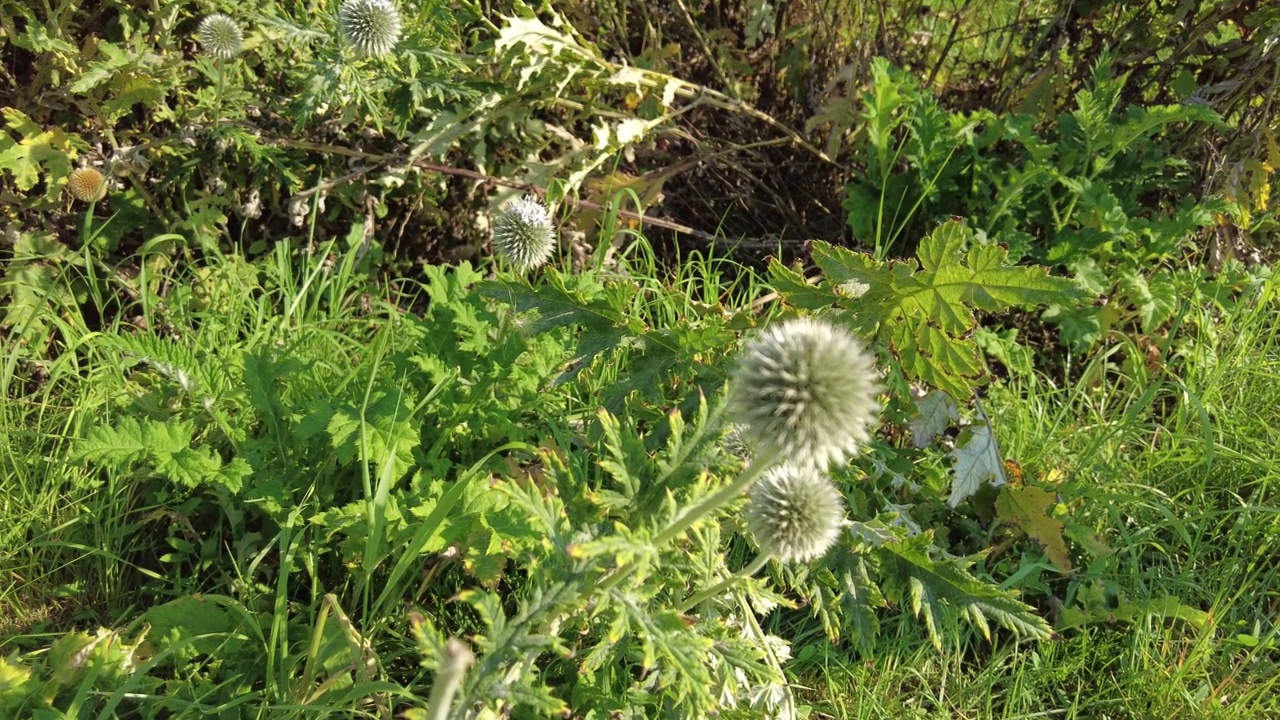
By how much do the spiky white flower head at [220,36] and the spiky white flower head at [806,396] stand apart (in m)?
2.40

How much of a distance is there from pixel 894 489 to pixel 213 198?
2564mm

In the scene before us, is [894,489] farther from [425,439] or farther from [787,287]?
[425,439]

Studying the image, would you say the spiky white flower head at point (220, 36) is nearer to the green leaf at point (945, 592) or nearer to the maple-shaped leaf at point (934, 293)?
the maple-shaped leaf at point (934, 293)

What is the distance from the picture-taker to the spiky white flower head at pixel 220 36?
3.05m

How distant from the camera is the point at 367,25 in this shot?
2.96 metres

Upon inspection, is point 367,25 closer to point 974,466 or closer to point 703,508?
point 703,508

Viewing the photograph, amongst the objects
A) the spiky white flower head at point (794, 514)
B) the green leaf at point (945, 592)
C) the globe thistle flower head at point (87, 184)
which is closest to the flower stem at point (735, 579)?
the spiky white flower head at point (794, 514)

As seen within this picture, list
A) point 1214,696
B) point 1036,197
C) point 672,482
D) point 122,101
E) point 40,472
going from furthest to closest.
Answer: point 1036,197
point 122,101
point 40,472
point 1214,696
point 672,482

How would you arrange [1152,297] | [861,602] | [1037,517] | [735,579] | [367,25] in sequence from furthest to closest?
[1152,297] < [367,25] < [1037,517] < [861,602] < [735,579]

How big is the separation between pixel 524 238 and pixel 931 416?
4.29ft

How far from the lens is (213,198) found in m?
3.28

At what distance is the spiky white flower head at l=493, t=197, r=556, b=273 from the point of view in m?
2.75

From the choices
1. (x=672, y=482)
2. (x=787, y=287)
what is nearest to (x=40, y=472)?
(x=672, y=482)

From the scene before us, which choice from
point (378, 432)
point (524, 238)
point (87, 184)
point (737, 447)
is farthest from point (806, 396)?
point (87, 184)
